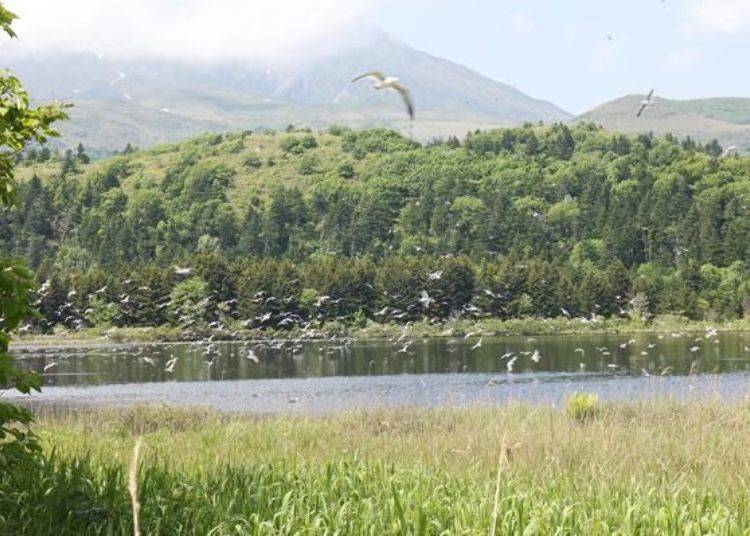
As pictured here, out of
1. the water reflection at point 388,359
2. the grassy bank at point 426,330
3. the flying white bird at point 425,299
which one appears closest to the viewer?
the flying white bird at point 425,299

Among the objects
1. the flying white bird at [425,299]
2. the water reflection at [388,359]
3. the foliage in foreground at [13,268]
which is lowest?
the water reflection at [388,359]

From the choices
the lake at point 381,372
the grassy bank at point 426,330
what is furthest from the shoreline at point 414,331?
the lake at point 381,372

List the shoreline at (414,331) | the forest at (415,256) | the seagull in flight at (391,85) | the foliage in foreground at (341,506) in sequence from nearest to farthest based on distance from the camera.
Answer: the foliage in foreground at (341,506) → the seagull in flight at (391,85) → the shoreline at (414,331) → the forest at (415,256)

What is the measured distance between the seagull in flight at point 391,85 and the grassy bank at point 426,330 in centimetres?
9651

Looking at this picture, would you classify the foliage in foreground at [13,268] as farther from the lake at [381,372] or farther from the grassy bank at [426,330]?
the grassy bank at [426,330]

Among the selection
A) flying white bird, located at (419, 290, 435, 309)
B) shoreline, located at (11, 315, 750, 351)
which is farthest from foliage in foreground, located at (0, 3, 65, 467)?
shoreline, located at (11, 315, 750, 351)

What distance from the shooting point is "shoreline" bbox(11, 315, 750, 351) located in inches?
4419

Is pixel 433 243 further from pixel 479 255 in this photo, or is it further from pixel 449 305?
pixel 449 305

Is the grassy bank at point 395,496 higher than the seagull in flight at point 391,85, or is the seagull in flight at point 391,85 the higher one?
the seagull in flight at point 391,85

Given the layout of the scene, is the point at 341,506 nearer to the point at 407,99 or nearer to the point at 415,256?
the point at 407,99

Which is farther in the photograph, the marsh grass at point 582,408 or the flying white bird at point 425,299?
the flying white bird at point 425,299

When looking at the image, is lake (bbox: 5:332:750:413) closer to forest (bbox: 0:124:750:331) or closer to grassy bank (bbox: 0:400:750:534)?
forest (bbox: 0:124:750:331)

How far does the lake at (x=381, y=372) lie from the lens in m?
43.1

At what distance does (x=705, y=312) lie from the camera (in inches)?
4911
